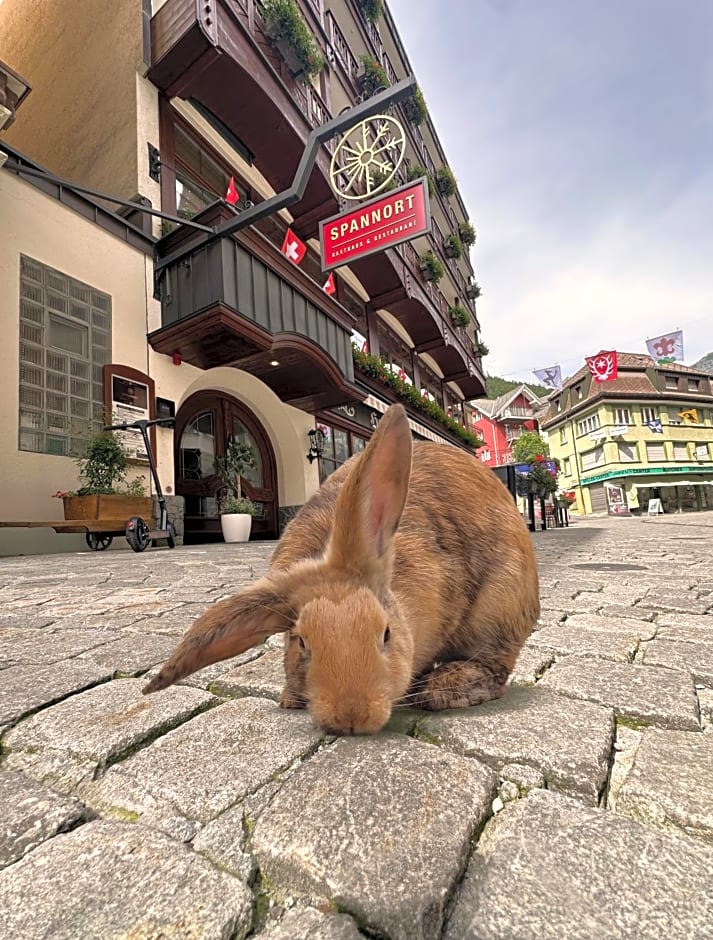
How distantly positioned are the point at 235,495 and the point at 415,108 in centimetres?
1875

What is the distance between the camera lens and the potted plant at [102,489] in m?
7.21

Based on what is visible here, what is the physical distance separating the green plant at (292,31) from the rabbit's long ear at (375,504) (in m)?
14.2

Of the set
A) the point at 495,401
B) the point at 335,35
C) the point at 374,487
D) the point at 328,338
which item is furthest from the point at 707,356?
the point at 374,487

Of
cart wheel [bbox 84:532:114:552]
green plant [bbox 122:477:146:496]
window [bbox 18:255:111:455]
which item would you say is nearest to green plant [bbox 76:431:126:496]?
green plant [bbox 122:477:146:496]

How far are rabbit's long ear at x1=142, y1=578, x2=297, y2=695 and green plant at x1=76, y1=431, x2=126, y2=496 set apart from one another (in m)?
7.10

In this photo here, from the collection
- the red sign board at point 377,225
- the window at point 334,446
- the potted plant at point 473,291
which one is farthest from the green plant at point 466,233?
the red sign board at point 377,225

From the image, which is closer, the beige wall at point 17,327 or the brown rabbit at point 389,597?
the brown rabbit at point 389,597

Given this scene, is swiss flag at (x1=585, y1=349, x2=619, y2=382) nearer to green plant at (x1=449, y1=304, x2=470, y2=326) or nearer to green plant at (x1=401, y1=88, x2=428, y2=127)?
green plant at (x1=449, y1=304, x2=470, y2=326)

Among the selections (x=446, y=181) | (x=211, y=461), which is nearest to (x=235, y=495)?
(x=211, y=461)

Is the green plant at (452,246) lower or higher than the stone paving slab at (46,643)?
higher

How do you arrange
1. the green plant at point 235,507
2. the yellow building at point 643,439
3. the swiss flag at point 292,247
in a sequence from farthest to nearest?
the yellow building at point 643,439
the swiss flag at point 292,247
the green plant at point 235,507

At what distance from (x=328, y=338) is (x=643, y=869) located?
11536 mm

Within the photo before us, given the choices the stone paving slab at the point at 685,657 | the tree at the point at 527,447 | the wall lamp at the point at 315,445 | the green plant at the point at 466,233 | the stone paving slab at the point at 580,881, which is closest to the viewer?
the stone paving slab at the point at 580,881

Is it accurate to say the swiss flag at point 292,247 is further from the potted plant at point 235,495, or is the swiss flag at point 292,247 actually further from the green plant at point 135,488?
the green plant at point 135,488
